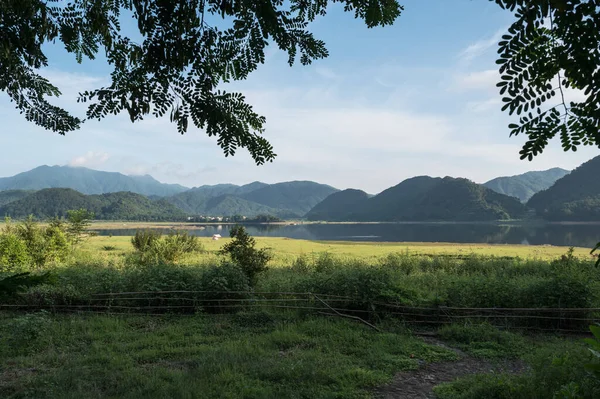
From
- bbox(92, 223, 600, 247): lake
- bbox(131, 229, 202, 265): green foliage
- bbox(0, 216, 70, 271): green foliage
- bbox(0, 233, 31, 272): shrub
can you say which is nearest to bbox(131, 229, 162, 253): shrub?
bbox(131, 229, 202, 265): green foliage

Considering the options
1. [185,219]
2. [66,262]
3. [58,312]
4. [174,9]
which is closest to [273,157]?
[174,9]

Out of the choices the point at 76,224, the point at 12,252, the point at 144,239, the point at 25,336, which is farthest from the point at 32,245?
the point at 25,336

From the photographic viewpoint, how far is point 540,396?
389 centimetres

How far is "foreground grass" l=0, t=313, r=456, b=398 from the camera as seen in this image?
15.3ft

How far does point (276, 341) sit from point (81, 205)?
134 meters

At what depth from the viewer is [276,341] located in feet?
22.1

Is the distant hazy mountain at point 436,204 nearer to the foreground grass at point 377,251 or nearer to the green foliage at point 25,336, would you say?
the foreground grass at point 377,251

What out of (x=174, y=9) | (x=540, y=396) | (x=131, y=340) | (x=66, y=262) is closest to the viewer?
(x=174, y=9)

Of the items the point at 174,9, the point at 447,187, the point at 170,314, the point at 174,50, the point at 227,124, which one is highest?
the point at 447,187

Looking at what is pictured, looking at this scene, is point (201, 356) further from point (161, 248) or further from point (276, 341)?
point (161, 248)

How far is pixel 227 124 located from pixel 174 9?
0.73m

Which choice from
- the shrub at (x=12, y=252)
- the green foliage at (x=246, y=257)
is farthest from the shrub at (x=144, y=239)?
the green foliage at (x=246, y=257)

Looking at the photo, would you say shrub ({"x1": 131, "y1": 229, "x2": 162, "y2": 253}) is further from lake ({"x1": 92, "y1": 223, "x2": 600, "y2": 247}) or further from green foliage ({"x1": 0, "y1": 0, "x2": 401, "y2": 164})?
lake ({"x1": 92, "y1": 223, "x2": 600, "y2": 247})

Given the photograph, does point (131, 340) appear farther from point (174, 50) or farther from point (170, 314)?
point (174, 50)
